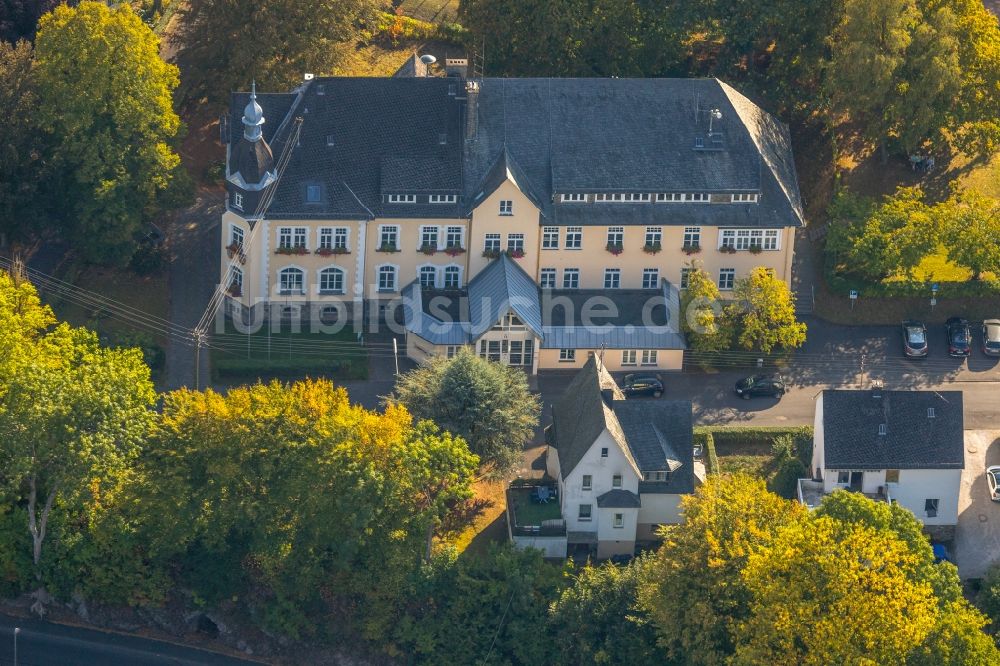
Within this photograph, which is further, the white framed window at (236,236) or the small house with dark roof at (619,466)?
the white framed window at (236,236)

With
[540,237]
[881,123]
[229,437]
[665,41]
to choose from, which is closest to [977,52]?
[881,123]

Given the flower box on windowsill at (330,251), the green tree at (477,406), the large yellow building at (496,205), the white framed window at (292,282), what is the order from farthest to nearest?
the white framed window at (292,282) < the flower box on windowsill at (330,251) < the large yellow building at (496,205) < the green tree at (477,406)

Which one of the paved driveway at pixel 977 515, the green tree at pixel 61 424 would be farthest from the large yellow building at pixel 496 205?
the green tree at pixel 61 424

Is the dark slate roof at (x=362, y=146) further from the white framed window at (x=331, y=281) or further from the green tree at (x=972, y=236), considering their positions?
the green tree at (x=972, y=236)

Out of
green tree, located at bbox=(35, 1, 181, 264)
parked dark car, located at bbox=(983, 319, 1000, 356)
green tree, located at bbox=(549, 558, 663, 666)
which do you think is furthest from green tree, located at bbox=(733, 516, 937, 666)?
green tree, located at bbox=(35, 1, 181, 264)

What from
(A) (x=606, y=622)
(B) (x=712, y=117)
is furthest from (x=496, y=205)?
(A) (x=606, y=622)

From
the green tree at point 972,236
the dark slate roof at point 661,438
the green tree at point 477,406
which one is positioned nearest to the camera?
the green tree at point 477,406
